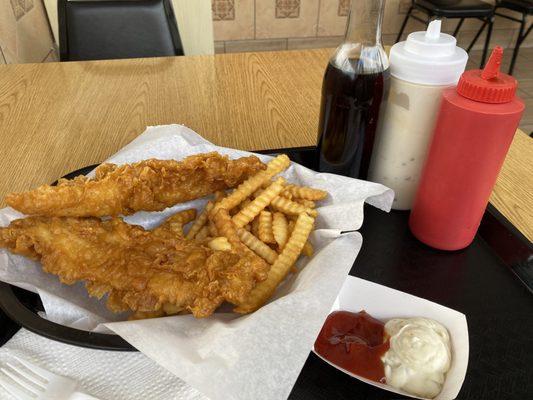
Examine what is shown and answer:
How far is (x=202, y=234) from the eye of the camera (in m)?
0.96

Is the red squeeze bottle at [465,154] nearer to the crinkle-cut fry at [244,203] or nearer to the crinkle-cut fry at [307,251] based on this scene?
the crinkle-cut fry at [307,251]

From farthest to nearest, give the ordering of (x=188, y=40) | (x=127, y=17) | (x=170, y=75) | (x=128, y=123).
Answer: (x=188, y=40) < (x=127, y=17) < (x=170, y=75) < (x=128, y=123)

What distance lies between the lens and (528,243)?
0.99 meters

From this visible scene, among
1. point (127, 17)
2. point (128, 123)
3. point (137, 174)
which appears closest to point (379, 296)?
point (137, 174)

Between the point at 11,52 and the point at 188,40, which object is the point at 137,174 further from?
the point at 188,40

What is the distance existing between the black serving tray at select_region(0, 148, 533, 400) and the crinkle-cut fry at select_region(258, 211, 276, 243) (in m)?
0.21

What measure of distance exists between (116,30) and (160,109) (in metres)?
0.86

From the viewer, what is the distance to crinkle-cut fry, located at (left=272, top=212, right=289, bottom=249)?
35.2 inches

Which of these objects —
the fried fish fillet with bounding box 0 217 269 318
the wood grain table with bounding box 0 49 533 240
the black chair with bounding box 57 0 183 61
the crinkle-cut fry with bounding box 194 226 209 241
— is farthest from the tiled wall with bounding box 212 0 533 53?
the fried fish fillet with bounding box 0 217 269 318

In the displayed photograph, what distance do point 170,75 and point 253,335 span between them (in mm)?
1487

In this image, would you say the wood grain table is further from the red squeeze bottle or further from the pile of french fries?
the pile of french fries

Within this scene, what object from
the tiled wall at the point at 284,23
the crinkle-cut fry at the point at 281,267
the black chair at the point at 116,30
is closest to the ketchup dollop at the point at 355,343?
the crinkle-cut fry at the point at 281,267

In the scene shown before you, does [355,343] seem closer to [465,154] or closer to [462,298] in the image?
[462,298]

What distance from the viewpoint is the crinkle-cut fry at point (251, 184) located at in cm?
94
